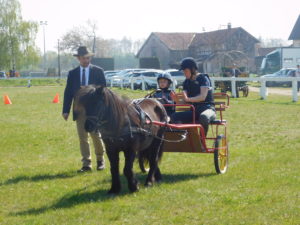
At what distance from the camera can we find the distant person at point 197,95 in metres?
8.64

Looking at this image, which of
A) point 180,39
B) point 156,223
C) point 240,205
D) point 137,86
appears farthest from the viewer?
point 180,39

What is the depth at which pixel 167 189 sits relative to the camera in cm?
765

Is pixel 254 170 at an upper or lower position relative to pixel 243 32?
lower

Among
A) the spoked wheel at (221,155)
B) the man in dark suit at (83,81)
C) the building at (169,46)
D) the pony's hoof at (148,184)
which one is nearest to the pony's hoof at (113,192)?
the pony's hoof at (148,184)

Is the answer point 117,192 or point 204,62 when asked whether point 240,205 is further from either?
point 204,62

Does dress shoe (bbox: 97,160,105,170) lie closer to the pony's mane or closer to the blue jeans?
the blue jeans

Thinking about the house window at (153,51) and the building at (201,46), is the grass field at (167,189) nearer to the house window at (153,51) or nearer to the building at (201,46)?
the building at (201,46)

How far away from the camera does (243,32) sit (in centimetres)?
8419

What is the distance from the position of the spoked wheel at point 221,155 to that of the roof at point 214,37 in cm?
5762

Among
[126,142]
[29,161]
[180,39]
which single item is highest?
[180,39]

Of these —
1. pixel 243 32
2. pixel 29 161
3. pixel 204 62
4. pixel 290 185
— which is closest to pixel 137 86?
pixel 29 161

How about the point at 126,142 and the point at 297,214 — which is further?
the point at 126,142

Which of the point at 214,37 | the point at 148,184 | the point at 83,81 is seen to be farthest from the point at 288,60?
the point at 148,184

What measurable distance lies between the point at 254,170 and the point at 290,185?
1215mm
